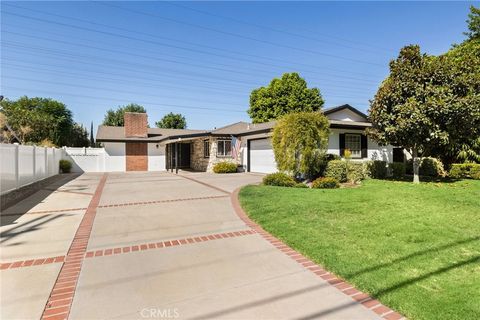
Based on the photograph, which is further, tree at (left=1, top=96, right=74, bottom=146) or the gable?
tree at (left=1, top=96, right=74, bottom=146)

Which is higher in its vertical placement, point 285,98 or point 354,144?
point 285,98

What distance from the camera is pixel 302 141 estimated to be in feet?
42.6

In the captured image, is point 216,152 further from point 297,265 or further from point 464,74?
point 297,265

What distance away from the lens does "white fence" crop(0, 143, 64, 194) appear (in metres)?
9.69

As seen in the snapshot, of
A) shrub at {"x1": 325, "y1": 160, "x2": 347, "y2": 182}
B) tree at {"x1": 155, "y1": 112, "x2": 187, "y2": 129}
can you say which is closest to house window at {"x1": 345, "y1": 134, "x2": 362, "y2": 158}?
shrub at {"x1": 325, "y1": 160, "x2": 347, "y2": 182}

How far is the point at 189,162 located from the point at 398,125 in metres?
19.2

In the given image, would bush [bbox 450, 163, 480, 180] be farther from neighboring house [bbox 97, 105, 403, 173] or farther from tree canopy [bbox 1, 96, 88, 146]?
tree canopy [bbox 1, 96, 88, 146]

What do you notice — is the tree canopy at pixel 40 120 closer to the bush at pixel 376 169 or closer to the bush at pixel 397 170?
the bush at pixel 376 169

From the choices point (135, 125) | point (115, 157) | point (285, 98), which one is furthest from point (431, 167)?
point (115, 157)

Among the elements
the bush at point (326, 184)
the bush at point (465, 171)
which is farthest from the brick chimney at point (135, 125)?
the bush at point (465, 171)

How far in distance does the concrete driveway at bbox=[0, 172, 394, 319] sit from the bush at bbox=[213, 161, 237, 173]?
13.0 metres

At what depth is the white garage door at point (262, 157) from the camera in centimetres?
1820

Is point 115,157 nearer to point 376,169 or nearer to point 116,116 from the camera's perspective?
point 376,169

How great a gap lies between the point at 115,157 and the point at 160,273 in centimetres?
2302
